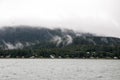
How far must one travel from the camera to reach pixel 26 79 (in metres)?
99.4

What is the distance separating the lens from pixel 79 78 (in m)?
104

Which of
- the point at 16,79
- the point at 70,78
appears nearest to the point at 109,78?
the point at 70,78

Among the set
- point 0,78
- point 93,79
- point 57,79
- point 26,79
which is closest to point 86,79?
point 93,79

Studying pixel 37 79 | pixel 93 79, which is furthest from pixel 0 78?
pixel 93 79

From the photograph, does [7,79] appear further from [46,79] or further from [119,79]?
[119,79]

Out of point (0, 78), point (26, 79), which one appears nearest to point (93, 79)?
point (26, 79)

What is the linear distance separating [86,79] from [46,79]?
11806 millimetres

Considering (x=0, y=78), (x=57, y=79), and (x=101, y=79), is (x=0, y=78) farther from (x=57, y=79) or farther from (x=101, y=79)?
(x=101, y=79)

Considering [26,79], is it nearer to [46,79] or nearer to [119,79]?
[46,79]

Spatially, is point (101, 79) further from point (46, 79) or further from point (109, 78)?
point (46, 79)

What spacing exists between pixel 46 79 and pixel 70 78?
7.74m

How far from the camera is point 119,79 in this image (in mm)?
101188

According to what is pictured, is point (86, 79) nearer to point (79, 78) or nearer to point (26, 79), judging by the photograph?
point (79, 78)

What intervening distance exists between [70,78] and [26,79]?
1366 centimetres
